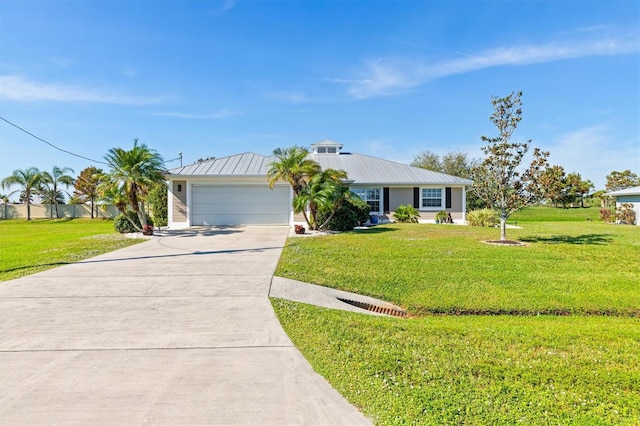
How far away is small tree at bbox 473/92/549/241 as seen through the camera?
1124cm

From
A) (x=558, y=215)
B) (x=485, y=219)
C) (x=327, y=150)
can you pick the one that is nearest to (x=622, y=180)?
(x=558, y=215)

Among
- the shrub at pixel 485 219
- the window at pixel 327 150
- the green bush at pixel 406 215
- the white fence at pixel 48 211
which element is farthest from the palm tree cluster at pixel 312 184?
the white fence at pixel 48 211

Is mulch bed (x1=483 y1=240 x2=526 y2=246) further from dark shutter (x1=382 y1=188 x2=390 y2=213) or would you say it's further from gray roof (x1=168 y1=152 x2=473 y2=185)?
dark shutter (x1=382 y1=188 x2=390 y2=213)

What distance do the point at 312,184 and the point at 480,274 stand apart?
8.48m

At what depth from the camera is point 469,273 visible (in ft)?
25.2

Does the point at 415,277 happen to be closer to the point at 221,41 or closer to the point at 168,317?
the point at 168,317

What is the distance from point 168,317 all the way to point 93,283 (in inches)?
117

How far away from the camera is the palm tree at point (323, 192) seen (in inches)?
557

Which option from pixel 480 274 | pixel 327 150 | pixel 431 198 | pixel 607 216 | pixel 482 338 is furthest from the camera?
pixel 607 216

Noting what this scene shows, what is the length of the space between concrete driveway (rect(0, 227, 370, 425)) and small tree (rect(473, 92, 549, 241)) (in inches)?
357

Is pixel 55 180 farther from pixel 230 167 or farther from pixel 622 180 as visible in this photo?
pixel 622 180

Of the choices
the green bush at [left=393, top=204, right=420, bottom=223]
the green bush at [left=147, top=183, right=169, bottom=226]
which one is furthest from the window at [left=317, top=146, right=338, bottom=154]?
the green bush at [left=147, top=183, right=169, bottom=226]

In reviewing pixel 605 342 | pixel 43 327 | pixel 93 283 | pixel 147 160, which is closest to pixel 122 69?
pixel 147 160

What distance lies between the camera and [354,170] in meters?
22.4
